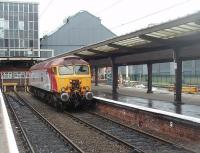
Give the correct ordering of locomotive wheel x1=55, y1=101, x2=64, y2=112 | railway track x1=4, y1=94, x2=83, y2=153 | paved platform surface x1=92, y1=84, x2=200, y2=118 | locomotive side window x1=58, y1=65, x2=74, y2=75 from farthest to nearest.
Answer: locomotive wheel x1=55, y1=101, x2=64, y2=112 → locomotive side window x1=58, y1=65, x2=74, y2=75 → paved platform surface x1=92, y1=84, x2=200, y2=118 → railway track x1=4, y1=94, x2=83, y2=153

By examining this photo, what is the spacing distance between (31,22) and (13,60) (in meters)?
27.1

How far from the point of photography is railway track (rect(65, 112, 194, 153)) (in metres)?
11.6

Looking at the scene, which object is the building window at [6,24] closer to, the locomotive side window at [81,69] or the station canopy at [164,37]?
the station canopy at [164,37]

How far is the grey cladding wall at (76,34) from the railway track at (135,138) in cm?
5478

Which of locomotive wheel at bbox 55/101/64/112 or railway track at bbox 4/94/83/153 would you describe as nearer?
railway track at bbox 4/94/83/153

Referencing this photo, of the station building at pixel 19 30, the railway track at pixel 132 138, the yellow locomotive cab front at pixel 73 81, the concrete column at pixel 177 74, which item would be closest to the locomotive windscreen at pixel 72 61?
the yellow locomotive cab front at pixel 73 81

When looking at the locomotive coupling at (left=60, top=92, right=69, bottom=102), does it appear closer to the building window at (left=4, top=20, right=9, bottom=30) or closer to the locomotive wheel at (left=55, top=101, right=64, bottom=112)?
the locomotive wheel at (left=55, top=101, right=64, bottom=112)

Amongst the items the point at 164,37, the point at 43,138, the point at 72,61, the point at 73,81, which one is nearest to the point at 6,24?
the point at 72,61

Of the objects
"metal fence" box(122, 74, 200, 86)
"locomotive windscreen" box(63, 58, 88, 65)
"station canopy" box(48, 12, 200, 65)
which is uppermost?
"station canopy" box(48, 12, 200, 65)

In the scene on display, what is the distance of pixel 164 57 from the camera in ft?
69.0

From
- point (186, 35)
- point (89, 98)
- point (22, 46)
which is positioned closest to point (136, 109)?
point (186, 35)

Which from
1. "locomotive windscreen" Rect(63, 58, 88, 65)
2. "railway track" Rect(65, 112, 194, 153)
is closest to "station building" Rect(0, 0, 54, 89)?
"locomotive windscreen" Rect(63, 58, 88, 65)

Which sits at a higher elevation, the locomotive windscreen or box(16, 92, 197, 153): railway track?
the locomotive windscreen

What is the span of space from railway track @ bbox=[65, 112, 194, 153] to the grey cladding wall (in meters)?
54.8
